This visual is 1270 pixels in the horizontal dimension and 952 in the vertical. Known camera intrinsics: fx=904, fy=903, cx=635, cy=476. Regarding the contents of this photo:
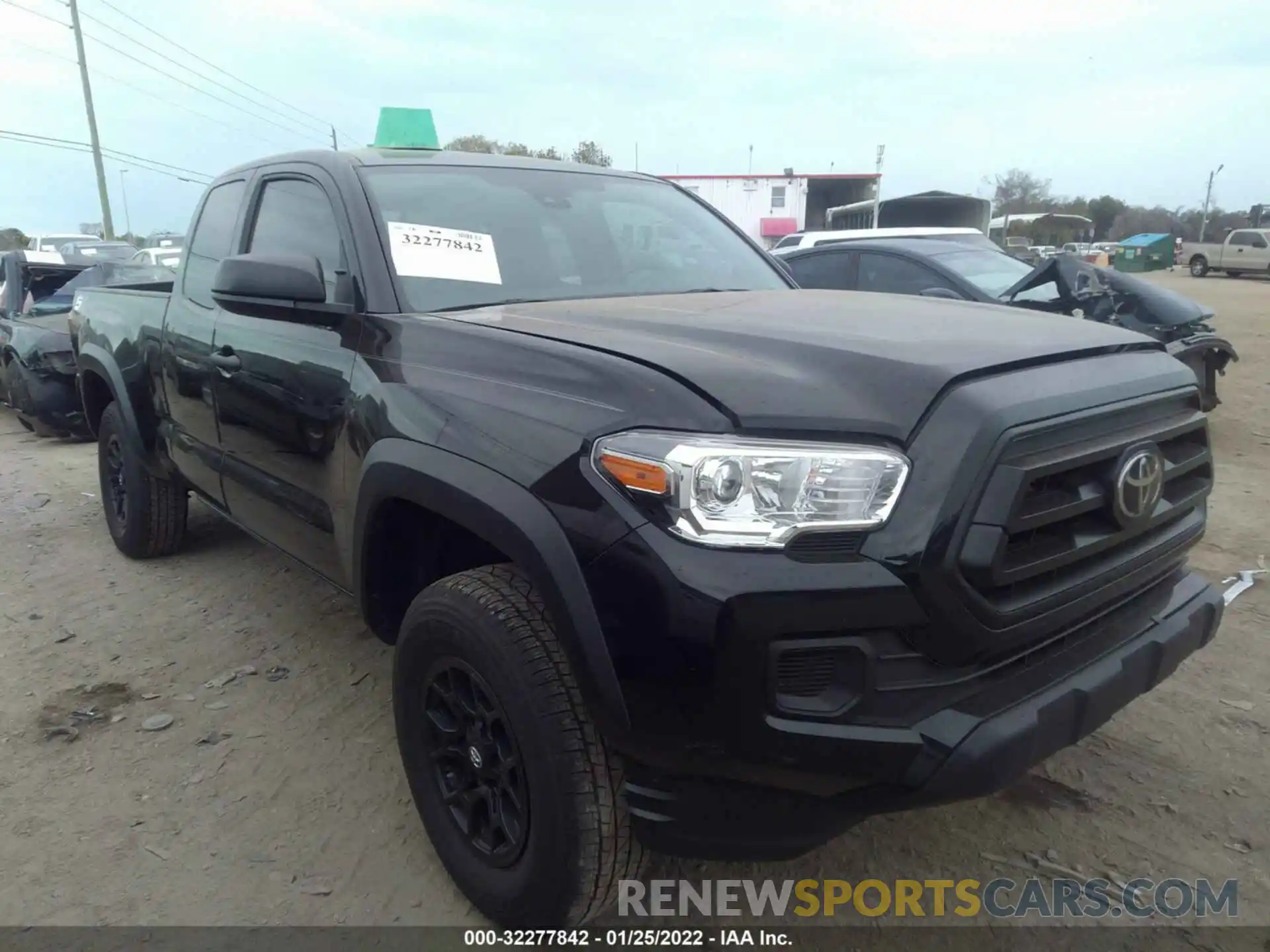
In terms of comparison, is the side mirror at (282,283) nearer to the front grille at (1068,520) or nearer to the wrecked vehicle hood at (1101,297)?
the front grille at (1068,520)

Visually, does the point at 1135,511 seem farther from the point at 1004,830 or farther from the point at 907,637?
the point at 1004,830

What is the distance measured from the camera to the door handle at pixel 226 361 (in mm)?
3178

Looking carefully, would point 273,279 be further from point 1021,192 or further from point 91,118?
point 1021,192

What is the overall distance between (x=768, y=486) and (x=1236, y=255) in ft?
119

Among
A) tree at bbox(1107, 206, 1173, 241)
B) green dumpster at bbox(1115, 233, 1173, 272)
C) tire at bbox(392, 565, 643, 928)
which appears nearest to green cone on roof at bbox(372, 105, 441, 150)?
tire at bbox(392, 565, 643, 928)

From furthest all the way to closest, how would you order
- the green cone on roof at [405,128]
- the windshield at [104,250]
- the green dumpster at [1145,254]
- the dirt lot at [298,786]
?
1. the green dumpster at [1145,254]
2. the windshield at [104,250]
3. the green cone on roof at [405,128]
4. the dirt lot at [298,786]

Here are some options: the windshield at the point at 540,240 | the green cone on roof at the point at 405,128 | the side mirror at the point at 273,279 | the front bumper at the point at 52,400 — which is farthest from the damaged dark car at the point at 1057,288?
the front bumper at the point at 52,400

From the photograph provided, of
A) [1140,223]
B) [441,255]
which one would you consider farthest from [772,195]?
[1140,223]

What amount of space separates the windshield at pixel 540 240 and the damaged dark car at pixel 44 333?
492 cm

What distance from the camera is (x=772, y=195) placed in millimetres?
27312

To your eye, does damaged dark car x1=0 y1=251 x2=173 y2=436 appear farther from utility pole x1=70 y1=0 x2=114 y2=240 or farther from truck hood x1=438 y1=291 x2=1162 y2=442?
utility pole x1=70 y1=0 x2=114 y2=240

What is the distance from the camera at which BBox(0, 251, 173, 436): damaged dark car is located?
299 inches

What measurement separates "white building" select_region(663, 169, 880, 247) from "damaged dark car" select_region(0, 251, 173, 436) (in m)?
19.9

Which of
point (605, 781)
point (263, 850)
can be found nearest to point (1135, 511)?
point (605, 781)
